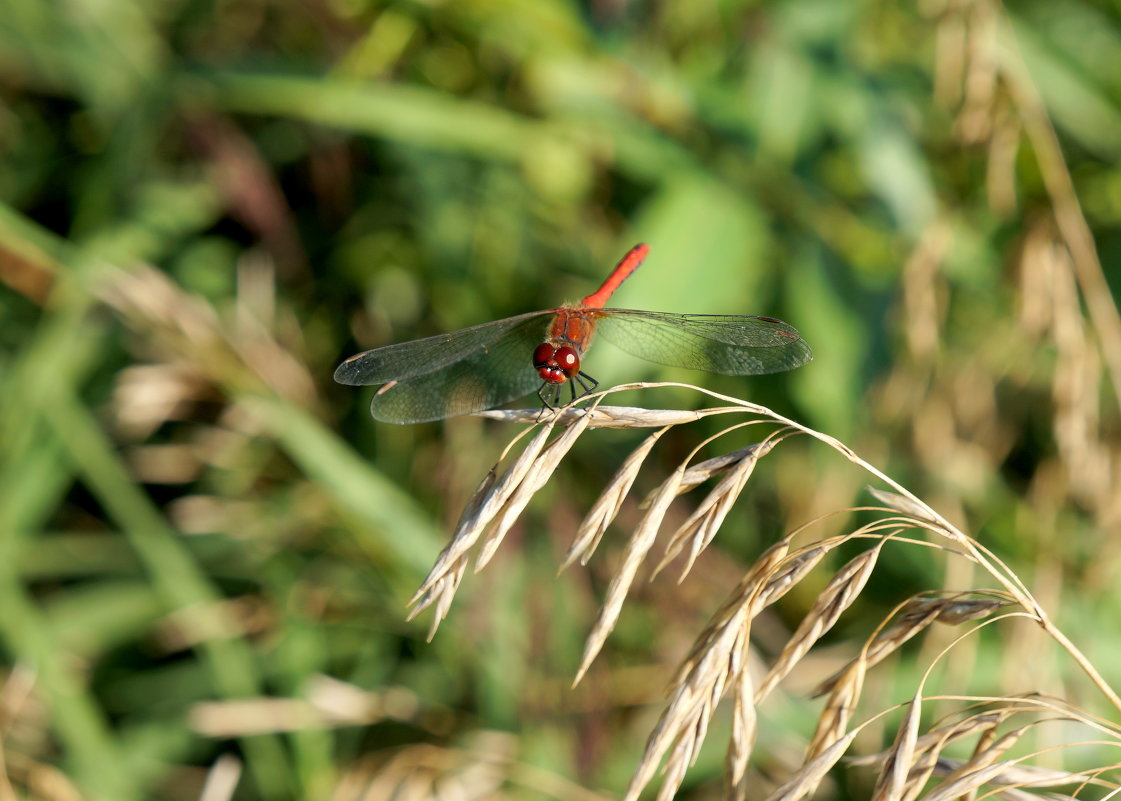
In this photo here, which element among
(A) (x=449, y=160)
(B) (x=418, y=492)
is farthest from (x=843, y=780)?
(A) (x=449, y=160)

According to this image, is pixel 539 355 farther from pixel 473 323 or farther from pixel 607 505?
pixel 473 323

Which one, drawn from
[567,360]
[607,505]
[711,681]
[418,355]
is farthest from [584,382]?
[711,681]

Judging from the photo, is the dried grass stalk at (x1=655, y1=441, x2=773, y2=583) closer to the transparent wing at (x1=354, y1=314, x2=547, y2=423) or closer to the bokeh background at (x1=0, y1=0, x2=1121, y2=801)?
the transparent wing at (x1=354, y1=314, x2=547, y2=423)

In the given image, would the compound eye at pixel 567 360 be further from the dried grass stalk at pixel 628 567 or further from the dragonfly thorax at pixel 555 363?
the dried grass stalk at pixel 628 567

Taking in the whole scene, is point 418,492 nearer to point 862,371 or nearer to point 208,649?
point 208,649

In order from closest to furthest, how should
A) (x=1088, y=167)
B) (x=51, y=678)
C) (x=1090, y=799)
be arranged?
(x=1090, y=799)
(x=51, y=678)
(x=1088, y=167)

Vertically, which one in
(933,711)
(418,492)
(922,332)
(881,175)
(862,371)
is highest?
(881,175)

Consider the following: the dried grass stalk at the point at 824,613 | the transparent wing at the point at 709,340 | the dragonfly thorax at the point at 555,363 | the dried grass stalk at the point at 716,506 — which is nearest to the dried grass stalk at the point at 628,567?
the dried grass stalk at the point at 716,506
